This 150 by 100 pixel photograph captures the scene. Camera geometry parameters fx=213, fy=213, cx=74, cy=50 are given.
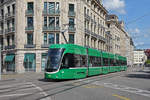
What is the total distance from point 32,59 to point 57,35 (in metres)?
6.40

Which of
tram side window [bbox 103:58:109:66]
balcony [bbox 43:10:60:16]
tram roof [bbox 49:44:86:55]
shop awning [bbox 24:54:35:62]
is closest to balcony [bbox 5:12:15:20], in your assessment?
balcony [bbox 43:10:60:16]

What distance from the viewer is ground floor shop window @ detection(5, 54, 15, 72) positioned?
39.0 metres

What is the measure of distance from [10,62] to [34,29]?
7728 mm

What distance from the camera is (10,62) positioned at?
39906 millimetres

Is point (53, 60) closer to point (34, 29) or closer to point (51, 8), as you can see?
point (34, 29)

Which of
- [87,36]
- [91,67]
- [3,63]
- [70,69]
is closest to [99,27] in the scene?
[87,36]

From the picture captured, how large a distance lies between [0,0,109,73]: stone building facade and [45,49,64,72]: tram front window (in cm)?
2151

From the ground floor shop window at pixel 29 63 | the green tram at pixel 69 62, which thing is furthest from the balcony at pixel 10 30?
the green tram at pixel 69 62

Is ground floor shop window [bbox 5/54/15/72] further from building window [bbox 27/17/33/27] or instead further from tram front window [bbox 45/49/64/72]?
tram front window [bbox 45/49/64/72]

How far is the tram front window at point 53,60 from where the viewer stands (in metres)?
16.7

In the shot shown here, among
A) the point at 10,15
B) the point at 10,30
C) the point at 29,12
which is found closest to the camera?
the point at 29,12

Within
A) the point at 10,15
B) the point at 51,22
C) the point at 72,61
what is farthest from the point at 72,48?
the point at 10,15

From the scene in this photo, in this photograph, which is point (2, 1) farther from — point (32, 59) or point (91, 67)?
point (91, 67)

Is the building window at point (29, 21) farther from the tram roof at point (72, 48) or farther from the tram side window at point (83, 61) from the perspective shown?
the tram side window at point (83, 61)
